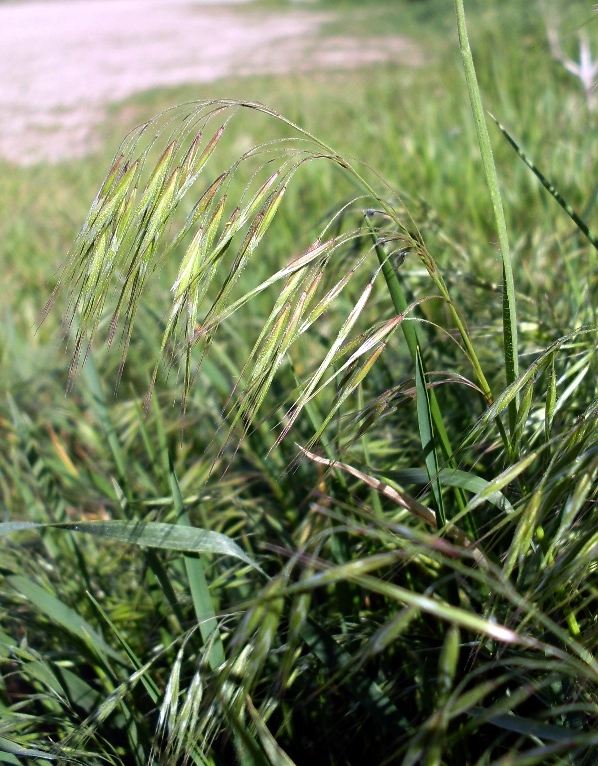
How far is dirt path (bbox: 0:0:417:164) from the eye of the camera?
224 inches

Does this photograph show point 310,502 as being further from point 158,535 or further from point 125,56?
point 125,56

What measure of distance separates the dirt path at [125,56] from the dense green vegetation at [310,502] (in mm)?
4061

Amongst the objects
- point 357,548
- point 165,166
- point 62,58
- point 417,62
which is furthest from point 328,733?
point 62,58

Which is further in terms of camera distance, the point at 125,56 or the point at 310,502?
the point at 125,56

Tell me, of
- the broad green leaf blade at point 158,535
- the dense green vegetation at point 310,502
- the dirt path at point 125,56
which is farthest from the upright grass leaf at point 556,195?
the dirt path at point 125,56

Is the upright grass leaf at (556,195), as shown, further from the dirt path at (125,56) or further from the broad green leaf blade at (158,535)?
the dirt path at (125,56)

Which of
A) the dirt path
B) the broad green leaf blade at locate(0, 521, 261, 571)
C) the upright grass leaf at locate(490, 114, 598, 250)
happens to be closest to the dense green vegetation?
the broad green leaf blade at locate(0, 521, 261, 571)

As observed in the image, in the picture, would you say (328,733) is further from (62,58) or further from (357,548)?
(62,58)

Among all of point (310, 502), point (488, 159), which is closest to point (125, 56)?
point (310, 502)

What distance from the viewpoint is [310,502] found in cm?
100

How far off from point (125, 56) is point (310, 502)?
849 centimetres

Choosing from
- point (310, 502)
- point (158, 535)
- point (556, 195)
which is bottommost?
point (310, 502)

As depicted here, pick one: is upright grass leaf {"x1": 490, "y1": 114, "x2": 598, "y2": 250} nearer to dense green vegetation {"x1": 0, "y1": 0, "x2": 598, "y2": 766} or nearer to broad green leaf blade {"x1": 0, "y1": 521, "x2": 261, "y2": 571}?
dense green vegetation {"x1": 0, "y1": 0, "x2": 598, "y2": 766}

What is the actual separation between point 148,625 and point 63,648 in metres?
0.11
